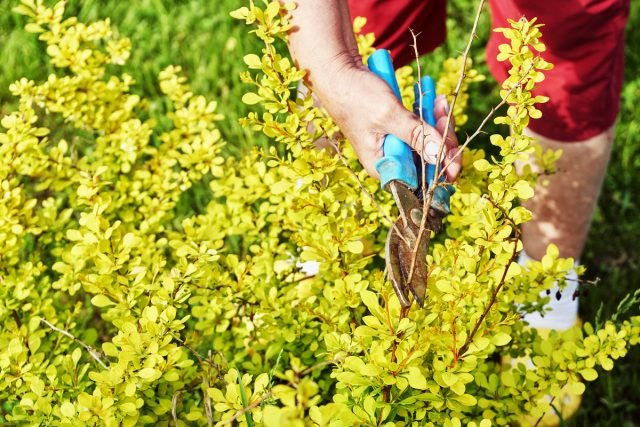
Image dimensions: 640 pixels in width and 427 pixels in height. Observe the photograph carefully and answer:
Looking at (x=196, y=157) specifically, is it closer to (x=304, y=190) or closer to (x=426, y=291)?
(x=304, y=190)

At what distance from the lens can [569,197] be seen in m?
2.10

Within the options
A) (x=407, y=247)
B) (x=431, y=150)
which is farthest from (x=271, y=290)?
(x=431, y=150)

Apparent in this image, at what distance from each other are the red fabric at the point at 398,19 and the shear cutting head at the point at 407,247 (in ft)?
2.93

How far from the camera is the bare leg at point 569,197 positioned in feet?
6.69

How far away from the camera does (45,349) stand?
61.6 inches

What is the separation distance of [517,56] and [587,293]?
1.34m

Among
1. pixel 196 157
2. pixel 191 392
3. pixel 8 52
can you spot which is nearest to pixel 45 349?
pixel 191 392

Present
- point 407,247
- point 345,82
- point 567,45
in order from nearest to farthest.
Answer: point 407,247, point 345,82, point 567,45

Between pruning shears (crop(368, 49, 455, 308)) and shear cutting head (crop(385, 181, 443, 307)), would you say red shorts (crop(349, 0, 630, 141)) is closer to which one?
pruning shears (crop(368, 49, 455, 308))

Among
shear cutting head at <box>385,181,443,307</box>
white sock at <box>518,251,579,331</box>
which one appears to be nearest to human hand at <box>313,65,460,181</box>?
shear cutting head at <box>385,181,443,307</box>

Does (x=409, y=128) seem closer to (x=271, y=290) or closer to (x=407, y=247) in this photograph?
(x=407, y=247)

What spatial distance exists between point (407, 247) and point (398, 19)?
1.03 metres

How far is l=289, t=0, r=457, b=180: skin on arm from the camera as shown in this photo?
4.61ft

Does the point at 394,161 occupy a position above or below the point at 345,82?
below
